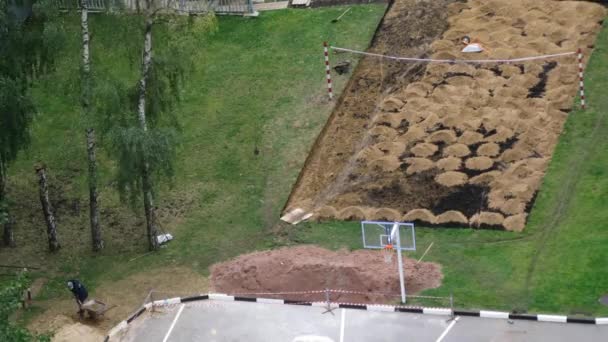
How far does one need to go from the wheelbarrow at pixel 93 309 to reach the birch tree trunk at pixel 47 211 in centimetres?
460

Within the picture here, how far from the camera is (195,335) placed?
32031 millimetres

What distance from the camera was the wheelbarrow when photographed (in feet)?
108

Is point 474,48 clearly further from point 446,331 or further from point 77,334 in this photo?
point 77,334

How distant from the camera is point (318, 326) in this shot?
1251 inches

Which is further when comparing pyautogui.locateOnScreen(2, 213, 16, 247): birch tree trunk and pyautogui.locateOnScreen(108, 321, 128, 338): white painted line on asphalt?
pyautogui.locateOnScreen(2, 213, 16, 247): birch tree trunk

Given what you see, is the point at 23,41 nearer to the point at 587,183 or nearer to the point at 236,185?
the point at 236,185

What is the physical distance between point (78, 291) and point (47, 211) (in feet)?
15.4

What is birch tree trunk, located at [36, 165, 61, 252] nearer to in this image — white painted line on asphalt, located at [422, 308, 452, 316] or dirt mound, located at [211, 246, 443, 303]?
dirt mound, located at [211, 246, 443, 303]

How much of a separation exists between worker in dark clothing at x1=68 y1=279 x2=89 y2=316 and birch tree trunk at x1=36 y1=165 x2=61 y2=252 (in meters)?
4.18

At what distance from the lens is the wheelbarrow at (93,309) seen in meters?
32.8

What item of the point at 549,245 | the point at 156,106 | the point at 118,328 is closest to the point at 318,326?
the point at 118,328

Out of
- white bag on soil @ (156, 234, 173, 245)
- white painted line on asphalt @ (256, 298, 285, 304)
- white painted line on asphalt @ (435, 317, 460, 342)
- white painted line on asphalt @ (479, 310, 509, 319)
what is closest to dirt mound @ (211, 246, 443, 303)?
white painted line on asphalt @ (256, 298, 285, 304)

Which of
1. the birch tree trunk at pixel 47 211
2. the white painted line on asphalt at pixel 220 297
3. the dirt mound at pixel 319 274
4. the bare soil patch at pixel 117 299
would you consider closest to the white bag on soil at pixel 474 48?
the dirt mound at pixel 319 274

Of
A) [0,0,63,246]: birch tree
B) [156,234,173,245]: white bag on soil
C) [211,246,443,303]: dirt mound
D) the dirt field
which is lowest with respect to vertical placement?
[211,246,443,303]: dirt mound
